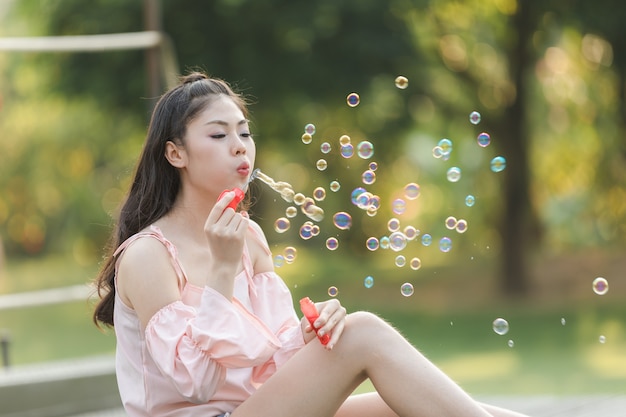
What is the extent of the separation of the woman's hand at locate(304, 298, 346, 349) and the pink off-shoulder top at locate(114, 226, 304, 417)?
0.15 metres

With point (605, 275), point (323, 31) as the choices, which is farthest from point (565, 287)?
point (323, 31)

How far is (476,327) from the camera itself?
9.48 meters

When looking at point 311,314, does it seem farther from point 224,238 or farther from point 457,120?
point 457,120

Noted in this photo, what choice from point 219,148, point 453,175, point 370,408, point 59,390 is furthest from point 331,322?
point 59,390

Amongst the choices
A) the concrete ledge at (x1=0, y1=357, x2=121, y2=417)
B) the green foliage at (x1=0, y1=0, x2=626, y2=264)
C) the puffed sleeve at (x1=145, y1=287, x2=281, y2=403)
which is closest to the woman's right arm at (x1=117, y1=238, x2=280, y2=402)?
the puffed sleeve at (x1=145, y1=287, x2=281, y2=403)

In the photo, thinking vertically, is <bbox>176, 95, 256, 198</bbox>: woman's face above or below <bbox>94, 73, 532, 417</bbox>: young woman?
above

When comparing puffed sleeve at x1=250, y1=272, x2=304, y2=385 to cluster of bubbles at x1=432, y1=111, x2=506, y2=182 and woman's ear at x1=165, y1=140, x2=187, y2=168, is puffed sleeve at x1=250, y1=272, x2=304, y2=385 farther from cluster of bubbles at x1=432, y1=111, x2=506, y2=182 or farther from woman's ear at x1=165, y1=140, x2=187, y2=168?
cluster of bubbles at x1=432, y1=111, x2=506, y2=182

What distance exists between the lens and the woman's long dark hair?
2.44 meters

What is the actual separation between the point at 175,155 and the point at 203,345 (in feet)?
1.60

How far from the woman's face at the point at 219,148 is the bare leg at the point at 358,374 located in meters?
0.42

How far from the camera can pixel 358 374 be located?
2.23 metres

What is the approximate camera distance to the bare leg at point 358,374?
86.1 inches

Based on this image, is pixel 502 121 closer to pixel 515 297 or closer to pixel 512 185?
pixel 512 185

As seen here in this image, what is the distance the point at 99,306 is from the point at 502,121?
358 inches
